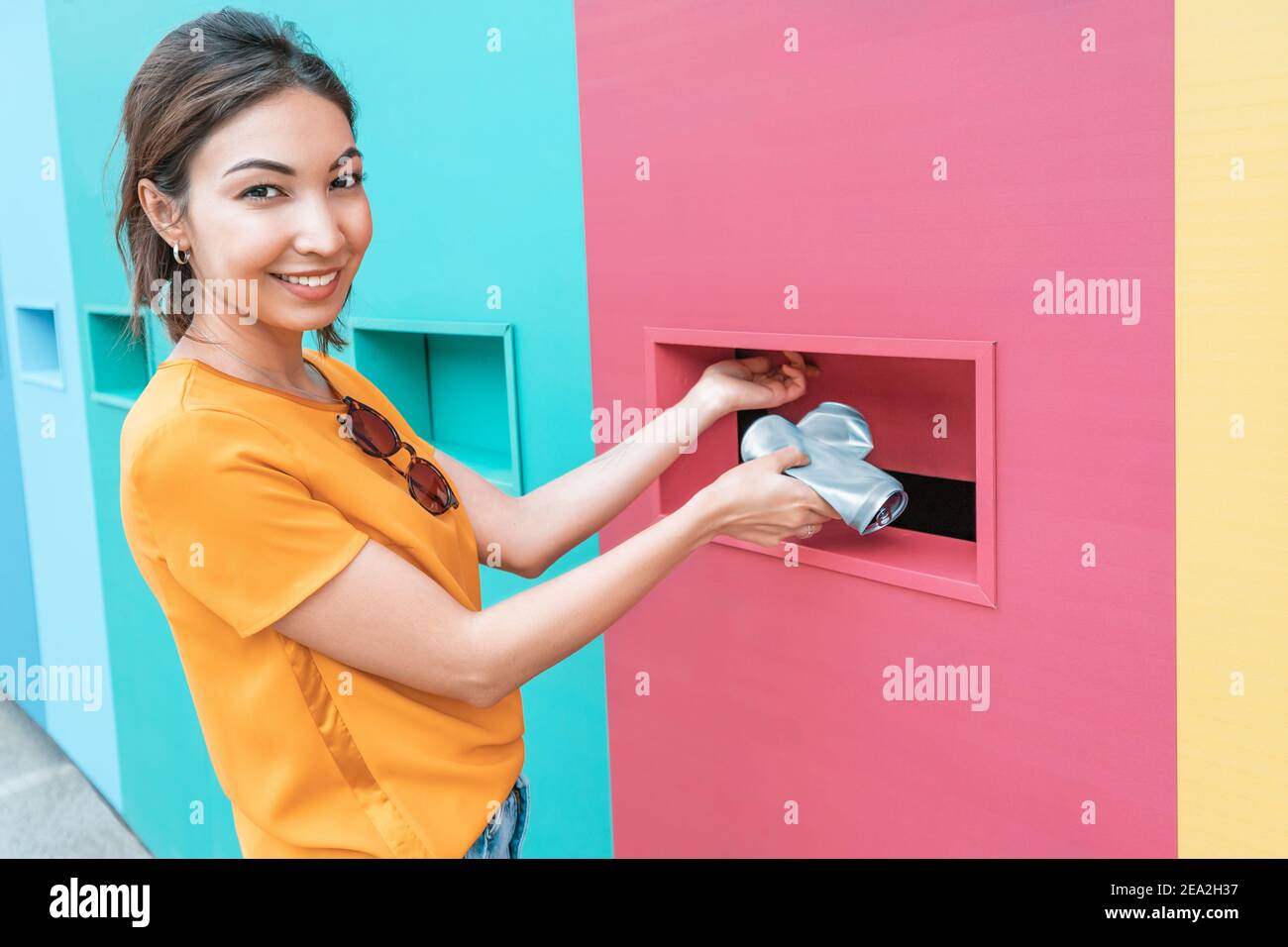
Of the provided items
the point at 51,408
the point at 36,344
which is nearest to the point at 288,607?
the point at 51,408

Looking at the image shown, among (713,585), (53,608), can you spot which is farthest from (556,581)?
(53,608)

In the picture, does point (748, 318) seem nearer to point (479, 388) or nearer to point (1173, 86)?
point (1173, 86)

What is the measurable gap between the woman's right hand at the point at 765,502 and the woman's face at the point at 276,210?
471 millimetres

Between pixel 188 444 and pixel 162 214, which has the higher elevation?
pixel 162 214

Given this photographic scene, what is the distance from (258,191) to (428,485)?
364 mm

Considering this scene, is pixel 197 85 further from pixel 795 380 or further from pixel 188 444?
pixel 795 380

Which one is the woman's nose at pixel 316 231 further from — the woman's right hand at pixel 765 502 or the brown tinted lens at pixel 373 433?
the woman's right hand at pixel 765 502

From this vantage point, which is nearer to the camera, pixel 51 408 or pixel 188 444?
pixel 188 444

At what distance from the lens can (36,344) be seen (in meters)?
3.64

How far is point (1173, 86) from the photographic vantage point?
1019 mm

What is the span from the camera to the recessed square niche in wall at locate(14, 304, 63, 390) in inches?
142

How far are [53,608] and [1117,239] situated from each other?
3570mm

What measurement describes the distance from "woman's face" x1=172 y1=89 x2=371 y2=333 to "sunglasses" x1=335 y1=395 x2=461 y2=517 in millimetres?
118

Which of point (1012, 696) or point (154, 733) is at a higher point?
point (1012, 696)
